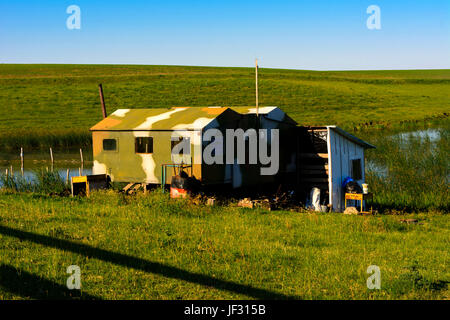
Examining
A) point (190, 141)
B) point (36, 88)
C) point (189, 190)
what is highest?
point (36, 88)

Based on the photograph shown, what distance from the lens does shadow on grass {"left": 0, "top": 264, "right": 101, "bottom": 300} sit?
7633mm

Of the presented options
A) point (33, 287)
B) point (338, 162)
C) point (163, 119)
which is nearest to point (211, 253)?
point (33, 287)

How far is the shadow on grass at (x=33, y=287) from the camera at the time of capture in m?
7.63

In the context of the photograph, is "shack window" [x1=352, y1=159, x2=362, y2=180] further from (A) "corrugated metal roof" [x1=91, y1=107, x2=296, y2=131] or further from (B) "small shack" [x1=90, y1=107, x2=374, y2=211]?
(A) "corrugated metal roof" [x1=91, y1=107, x2=296, y2=131]

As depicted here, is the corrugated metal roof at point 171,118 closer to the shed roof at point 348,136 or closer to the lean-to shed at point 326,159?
the lean-to shed at point 326,159

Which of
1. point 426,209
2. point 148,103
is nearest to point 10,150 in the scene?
point 148,103

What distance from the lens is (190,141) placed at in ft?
→ 57.7

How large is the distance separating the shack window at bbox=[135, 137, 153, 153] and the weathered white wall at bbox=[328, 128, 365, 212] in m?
6.44

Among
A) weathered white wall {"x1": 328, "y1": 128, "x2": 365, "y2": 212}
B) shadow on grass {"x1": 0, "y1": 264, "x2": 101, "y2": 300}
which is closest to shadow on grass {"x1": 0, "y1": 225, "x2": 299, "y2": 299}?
A: shadow on grass {"x1": 0, "y1": 264, "x2": 101, "y2": 300}

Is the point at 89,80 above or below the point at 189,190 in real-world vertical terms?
above

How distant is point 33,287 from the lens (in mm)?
8031

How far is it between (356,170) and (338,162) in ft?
7.45

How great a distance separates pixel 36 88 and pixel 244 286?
6511 centimetres

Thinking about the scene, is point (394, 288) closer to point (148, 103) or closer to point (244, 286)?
point (244, 286)
